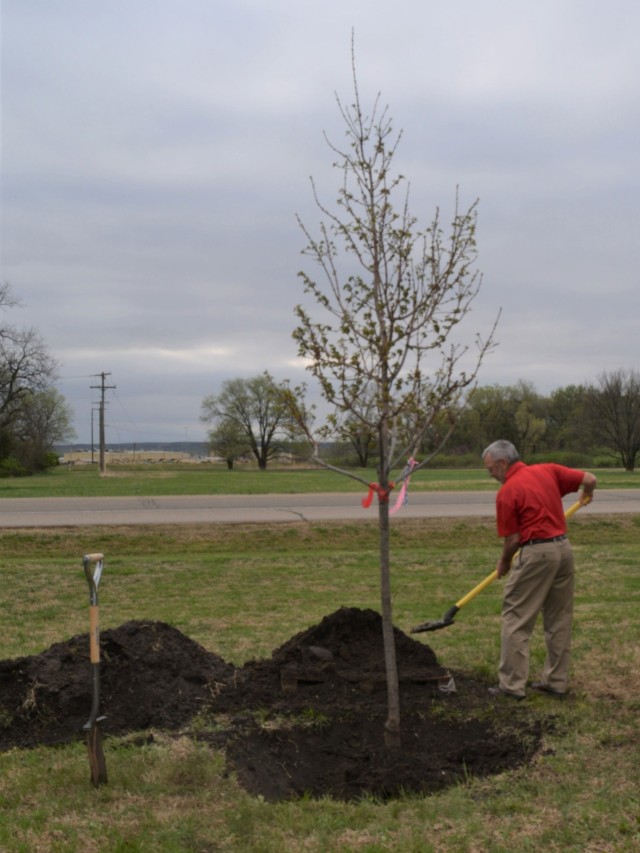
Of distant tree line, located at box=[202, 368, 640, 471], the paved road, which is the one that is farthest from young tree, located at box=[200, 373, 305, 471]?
the paved road

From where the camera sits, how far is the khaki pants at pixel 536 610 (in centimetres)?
606

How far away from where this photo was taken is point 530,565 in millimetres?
6074

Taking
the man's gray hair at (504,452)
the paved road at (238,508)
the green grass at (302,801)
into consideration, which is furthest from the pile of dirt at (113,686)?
the paved road at (238,508)

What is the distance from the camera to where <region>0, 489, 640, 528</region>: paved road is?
63.4 feet

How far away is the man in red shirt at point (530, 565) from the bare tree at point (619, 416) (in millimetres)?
46298

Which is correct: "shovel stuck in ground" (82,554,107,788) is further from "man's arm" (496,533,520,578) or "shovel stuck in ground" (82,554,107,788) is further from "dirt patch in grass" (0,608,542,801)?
"man's arm" (496,533,520,578)

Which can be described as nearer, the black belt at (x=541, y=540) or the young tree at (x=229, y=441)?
the black belt at (x=541, y=540)

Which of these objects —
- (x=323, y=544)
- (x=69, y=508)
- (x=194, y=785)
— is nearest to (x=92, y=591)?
(x=194, y=785)

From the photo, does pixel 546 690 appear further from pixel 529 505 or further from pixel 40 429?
pixel 40 429

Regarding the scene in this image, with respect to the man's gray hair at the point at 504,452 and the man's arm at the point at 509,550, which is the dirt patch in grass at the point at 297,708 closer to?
the man's arm at the point at 509,550

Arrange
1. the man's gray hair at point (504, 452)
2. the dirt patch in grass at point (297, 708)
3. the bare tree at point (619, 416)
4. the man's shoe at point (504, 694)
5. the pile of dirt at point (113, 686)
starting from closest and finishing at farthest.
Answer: the dirt patch in grass at point (297, 708)
the pile of dirt at point (113, 686)
the man's shoe at point (504, 694)
the man's gray hair at point (504, 452)
the bare tree at point (619, 416)

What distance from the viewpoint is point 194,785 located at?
4.41 m

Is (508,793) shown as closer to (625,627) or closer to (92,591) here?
(92,591)

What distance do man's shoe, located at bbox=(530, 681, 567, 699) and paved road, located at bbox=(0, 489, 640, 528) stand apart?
12.7 m
